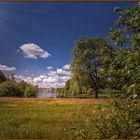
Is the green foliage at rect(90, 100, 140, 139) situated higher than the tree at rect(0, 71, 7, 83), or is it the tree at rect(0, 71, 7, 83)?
the tree at rect(0, 71, 7, 83)

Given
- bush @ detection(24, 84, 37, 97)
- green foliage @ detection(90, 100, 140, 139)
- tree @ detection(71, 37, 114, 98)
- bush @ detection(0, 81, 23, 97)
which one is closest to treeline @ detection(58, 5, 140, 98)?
tree @ detection(71, 37, 114, 98)

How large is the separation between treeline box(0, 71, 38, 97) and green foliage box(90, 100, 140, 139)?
78 centimetres

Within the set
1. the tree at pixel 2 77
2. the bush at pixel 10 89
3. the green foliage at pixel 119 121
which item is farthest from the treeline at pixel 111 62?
the tree at pixel 2 77

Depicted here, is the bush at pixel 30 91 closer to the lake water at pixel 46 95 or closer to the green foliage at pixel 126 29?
the lake water at pixel 46 95

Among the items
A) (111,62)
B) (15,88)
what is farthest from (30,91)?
(111,62)

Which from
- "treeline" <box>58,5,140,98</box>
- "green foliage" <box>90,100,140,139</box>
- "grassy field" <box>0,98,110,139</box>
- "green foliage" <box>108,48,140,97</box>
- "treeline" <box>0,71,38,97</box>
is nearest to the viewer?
"green foliage" <box>108,48,140,97</box>

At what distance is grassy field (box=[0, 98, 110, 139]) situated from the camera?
3.37 metres

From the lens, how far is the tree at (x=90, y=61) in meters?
3.38

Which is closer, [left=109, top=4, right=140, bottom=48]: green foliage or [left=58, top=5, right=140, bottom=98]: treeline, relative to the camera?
[left=58, top=5, right=140, bottom=98]: treeline

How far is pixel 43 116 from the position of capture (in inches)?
136

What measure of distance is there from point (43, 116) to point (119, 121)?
2.74 ft

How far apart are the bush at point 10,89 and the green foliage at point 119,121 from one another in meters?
0.89

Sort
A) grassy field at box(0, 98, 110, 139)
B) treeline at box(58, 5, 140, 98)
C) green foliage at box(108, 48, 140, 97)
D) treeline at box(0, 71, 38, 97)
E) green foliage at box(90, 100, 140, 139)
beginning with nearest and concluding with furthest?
green foliage at box(108, 48, 140, 97) < treeline at box(58, 5, 140, 98) < green foliage at box(90, 100, 140, 139) < grassy field at box(0, 98, 110, 139) < treeline at box(0, 71, 38, 97)

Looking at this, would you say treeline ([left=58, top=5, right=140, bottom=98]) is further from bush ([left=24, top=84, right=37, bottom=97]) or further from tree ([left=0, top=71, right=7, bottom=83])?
tree ([left=0, top=71, right=7, bottom=83])
